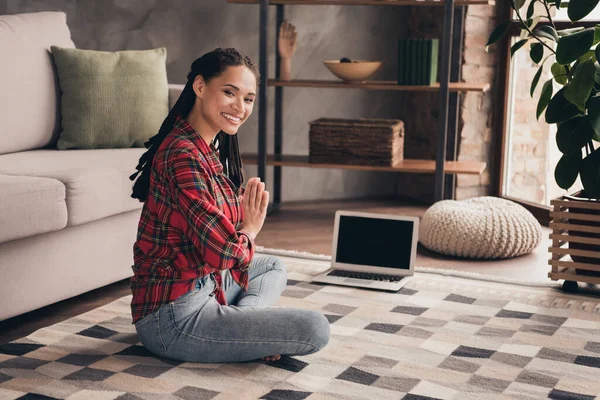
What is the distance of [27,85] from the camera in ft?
10.3

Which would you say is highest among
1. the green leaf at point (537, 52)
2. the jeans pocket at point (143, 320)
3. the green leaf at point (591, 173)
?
the green leaf at point (537, 52)

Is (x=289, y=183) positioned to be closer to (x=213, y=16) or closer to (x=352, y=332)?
(x=213, y=16)

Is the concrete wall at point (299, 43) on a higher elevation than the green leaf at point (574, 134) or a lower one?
higher

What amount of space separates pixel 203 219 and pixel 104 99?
1433mm

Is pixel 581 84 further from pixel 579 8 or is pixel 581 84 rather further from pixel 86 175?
pixel 86 175

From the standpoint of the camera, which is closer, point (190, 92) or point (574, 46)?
point (190, 92)

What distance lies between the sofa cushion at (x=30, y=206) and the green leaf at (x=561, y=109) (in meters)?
1.62

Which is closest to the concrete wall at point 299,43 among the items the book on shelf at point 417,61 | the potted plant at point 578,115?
the book on shelf at point 417,61

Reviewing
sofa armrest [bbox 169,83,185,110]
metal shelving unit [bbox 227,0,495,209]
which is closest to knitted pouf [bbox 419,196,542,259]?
metal shelving unit [bbox 227,0,495,209]

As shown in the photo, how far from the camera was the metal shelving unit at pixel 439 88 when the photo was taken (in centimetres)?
385

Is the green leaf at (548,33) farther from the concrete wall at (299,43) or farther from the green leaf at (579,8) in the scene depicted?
the concrete wall at (299,43)

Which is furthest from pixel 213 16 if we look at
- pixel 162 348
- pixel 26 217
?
pixel 162 348

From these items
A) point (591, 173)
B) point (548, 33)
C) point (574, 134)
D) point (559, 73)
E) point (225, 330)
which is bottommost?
point (225, 330)

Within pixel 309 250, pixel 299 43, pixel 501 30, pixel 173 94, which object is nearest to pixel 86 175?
pixel 173 94
